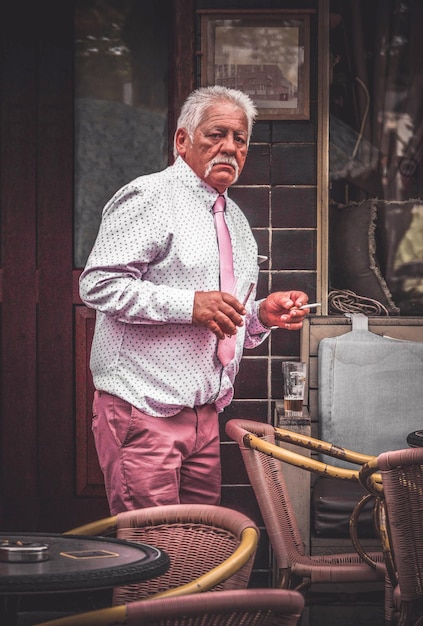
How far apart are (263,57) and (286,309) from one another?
5.34 ft

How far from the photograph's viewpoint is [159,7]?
16.0 ft

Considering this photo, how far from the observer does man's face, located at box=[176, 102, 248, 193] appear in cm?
343

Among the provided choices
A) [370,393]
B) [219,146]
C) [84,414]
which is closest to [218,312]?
[219,146]

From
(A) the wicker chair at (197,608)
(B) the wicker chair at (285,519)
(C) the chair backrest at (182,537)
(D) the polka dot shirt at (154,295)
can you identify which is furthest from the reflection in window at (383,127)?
(A) the wicker chair at (197,608)

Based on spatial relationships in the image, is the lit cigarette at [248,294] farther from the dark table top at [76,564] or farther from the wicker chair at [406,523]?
the dark table top at [76,564]

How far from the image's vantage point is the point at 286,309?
11.5 ft

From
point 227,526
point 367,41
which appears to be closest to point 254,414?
point 367,41

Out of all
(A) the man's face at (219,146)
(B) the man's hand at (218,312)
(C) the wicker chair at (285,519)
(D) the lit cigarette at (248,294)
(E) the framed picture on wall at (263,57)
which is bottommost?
(C) the wicker chair at (285,519)

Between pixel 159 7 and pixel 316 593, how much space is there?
281cm

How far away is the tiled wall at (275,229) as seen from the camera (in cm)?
468

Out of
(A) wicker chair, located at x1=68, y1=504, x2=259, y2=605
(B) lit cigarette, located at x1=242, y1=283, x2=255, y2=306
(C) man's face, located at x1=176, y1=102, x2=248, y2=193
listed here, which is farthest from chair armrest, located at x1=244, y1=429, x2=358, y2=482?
(C) man's face, located at x1=176, y1=102, x2=248, y2=193

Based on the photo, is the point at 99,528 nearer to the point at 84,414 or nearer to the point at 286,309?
the point at 286,309

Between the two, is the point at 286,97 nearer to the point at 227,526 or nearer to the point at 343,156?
the point at 343,156

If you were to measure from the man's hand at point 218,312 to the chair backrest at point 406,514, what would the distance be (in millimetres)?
710
